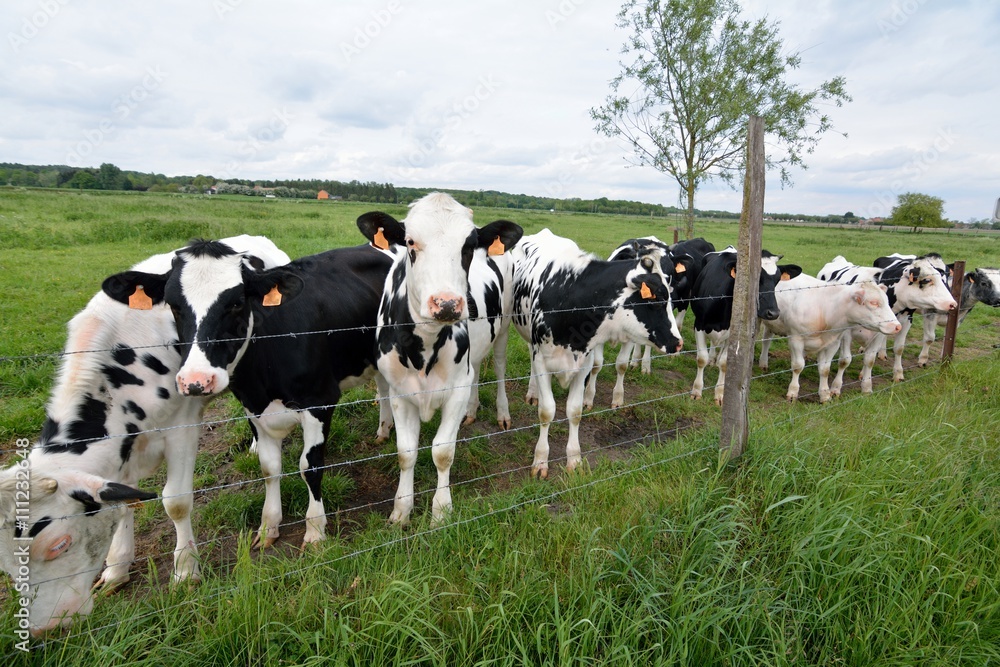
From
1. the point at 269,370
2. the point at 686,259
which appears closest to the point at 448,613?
the point at 269,370

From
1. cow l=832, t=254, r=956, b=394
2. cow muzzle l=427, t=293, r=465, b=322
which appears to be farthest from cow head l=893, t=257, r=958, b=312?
cow muzzle l=427, t=293, r=465, b=322

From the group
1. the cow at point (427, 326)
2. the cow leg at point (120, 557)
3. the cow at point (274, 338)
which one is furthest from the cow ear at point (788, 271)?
the cow leg at point (120, 557)

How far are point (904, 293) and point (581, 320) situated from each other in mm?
6492

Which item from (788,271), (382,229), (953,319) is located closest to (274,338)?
(382,229)

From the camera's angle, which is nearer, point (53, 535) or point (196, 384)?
point (53, 535)

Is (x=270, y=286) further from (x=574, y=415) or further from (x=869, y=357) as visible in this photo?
(x=869, y=357)

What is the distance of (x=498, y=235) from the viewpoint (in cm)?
353

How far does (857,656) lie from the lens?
2.16 metres

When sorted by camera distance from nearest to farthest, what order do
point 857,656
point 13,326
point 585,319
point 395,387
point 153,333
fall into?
point 857,656, point 153,333, point 395,387, point 585,319, point 13,326

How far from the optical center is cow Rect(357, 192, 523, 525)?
3.22 meters

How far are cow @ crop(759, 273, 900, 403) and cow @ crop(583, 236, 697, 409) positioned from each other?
1630 mm

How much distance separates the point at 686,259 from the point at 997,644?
4.66 meters

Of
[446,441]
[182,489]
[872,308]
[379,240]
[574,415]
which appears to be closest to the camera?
[182,489]

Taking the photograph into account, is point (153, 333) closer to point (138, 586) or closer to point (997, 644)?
point (138, 586)
